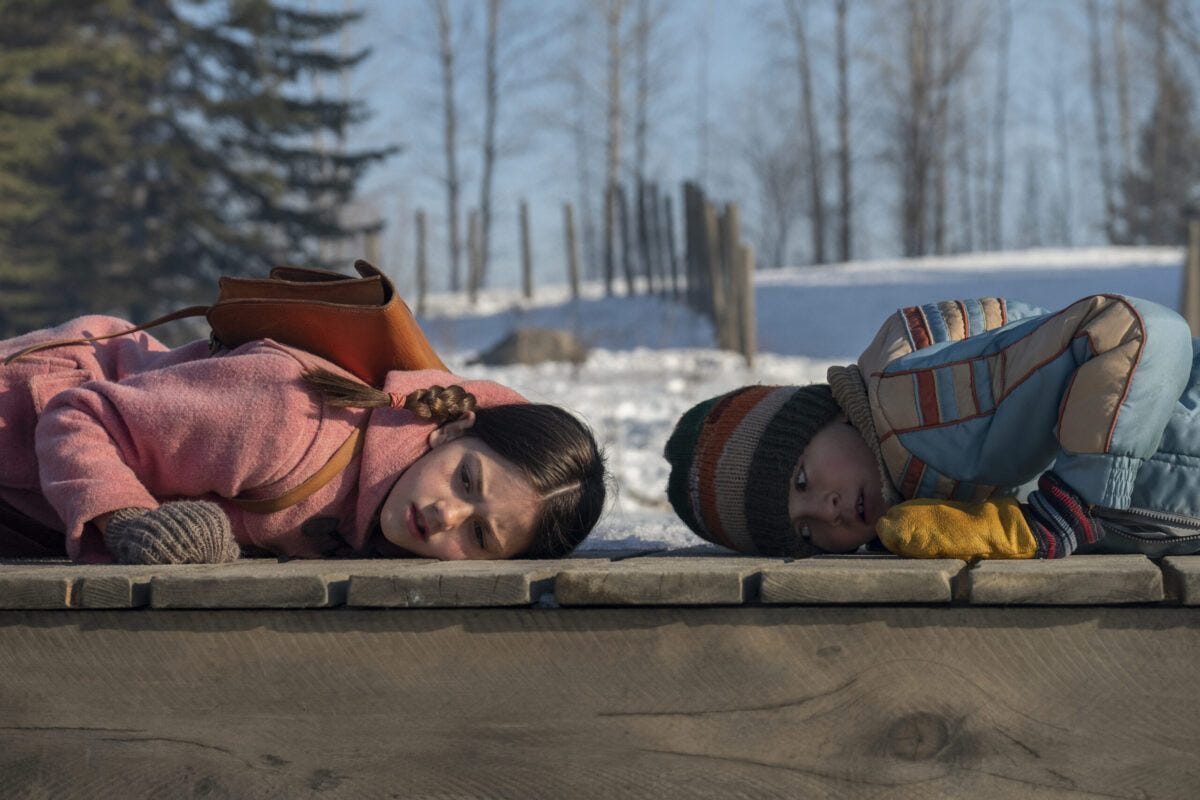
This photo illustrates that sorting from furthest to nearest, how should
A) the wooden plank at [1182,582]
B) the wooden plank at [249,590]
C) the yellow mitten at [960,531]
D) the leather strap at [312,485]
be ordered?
the leather strap at [312,485]
the yellow mitten at [960,531]
the wooden plank at [249,590]
the wooden plank at [1182,582]

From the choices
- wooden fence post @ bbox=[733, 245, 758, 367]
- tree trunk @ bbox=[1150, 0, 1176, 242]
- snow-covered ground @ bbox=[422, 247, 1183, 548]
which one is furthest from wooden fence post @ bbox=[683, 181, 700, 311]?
tree trunk @ bbox=[1150, 0, 1176, 242]

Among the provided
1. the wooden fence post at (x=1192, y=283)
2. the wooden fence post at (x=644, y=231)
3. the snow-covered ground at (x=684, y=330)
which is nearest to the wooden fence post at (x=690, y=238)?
the snow-covered ground at (x=684, y=330)

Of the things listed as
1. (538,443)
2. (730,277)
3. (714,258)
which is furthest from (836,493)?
(714,258)

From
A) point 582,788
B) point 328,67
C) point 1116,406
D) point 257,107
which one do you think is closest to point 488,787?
point 582,788

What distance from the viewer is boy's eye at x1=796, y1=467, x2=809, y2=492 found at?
2.62 meters

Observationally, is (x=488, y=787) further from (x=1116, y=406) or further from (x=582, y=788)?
(x=1116, y=406)

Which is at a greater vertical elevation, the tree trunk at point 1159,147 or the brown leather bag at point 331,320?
the tree trunk at point 1159,147

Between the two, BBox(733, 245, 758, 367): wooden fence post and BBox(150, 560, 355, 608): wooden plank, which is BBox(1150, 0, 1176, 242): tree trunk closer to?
BBox(733, 245, 758, 367): wooden fence post

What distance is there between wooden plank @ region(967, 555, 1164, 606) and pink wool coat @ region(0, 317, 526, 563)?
3.90 ft

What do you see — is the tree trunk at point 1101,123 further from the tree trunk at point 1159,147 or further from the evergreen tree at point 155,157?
the evergreen tree at point 155,157

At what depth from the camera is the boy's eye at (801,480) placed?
2615 mm

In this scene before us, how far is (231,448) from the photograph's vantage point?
2.48 metres

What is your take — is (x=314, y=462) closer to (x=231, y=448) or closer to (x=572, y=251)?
(x=231, y=448)

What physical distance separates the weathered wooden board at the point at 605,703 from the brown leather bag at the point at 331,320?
0.89m
